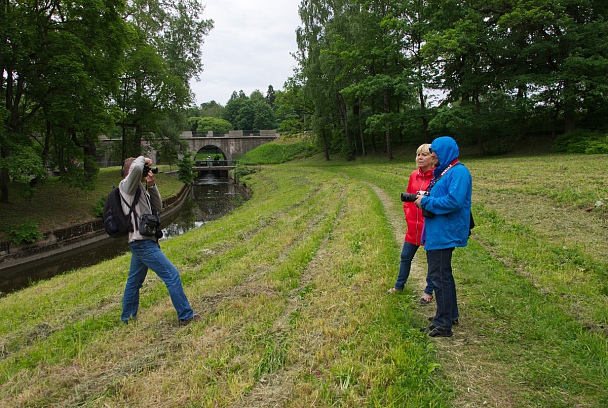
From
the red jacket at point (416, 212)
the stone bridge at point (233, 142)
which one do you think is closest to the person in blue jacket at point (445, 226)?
the red jacket at point (416, 212)

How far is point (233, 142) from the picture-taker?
62.0 meters

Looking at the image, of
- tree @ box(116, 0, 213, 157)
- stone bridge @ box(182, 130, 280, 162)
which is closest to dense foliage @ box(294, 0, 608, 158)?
tree @ box(116, 0, 213, 157)

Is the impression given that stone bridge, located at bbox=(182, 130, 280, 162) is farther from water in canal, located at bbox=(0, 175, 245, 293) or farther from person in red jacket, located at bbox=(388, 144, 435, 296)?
person in red jacket, located at bbox=(388, 144, 435, 296)

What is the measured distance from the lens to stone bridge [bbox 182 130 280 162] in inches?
2414

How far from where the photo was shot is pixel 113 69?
58.6 ft

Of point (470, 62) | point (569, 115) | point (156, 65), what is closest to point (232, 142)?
point (156, 65)

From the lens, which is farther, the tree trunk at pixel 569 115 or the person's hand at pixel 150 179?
the tree trunk at pixel 569 115

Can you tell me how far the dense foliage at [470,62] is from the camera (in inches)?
872

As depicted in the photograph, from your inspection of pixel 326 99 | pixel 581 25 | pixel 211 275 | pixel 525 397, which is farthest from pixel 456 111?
pixel 525 397

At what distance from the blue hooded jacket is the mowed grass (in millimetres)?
1038

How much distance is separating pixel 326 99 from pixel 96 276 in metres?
28.6

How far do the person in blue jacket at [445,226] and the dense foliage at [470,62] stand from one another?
23054 mm

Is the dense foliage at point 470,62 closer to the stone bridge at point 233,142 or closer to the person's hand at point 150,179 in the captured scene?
the person's hand at point 150,179

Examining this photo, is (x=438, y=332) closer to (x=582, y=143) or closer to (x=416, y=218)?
(x=416, y=218)
